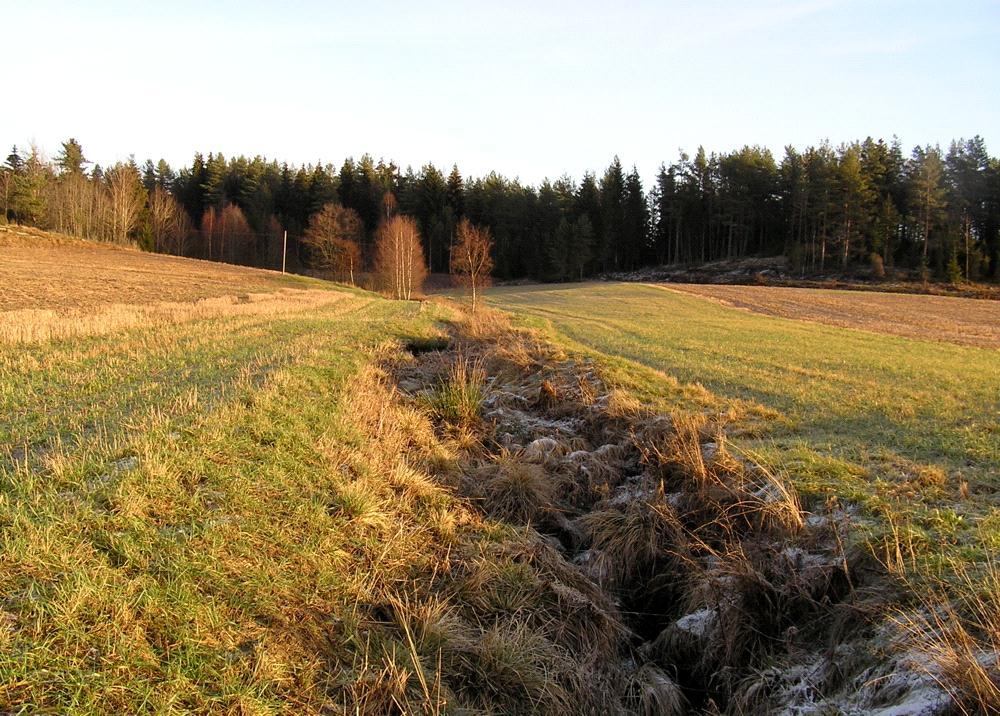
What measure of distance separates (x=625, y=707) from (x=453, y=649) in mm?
1455

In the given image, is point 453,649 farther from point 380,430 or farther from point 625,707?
point 380,430

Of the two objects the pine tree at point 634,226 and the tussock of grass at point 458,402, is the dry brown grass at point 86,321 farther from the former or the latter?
the pine tree at point 634,226

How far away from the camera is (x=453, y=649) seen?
4.42 m

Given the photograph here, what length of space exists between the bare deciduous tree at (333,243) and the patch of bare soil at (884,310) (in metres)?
34.7

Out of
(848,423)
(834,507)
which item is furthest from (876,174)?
(834,507)

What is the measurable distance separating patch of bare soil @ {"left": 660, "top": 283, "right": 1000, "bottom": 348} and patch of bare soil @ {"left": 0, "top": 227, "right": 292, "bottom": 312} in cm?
3585

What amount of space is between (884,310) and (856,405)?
32883 millimetres

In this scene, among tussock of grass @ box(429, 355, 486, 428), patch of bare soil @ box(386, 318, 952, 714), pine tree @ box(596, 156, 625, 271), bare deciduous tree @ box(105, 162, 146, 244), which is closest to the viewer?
patch of bare soil @ box(386, 318, 952, 714)

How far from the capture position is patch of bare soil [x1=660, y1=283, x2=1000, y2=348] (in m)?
28.6

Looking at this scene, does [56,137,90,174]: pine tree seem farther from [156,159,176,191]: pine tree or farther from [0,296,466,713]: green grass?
[0,296,466,713]: green grass

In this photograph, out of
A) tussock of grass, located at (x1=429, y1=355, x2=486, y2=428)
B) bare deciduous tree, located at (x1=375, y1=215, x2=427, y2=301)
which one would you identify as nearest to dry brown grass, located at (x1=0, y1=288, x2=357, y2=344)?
tussock of grass, located at (x1=429, y1=355, x2=486, y2=428)

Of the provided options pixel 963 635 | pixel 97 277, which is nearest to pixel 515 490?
pixel 963 635

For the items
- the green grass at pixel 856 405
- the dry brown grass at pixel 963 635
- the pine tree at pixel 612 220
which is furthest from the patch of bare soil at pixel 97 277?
the pine tree at pixel 612 220

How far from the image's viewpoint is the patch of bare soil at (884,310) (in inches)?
1126
